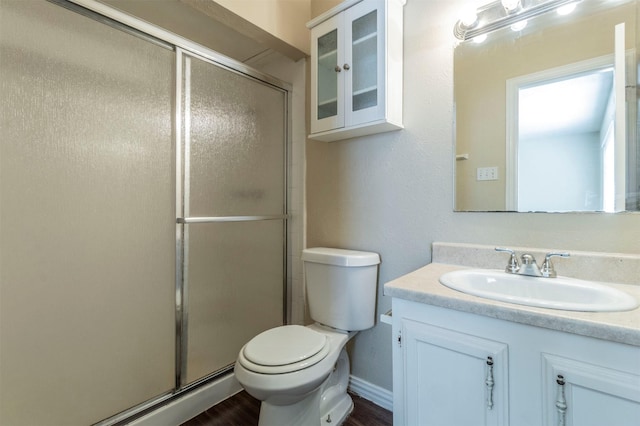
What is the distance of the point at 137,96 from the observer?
1354mm

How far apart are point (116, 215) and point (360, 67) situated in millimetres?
1344

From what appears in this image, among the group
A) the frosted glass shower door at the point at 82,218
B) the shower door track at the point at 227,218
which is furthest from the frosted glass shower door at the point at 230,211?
the frosted glass shower door at the point at 82,218

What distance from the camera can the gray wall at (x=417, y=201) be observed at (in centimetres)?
113

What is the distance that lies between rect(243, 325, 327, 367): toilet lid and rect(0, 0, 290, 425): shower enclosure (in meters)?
0.51

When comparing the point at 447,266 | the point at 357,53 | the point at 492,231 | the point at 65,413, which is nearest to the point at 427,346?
the point at 447,266

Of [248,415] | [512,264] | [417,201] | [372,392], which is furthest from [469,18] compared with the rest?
[248,415]

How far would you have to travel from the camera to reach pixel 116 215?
1300 mm

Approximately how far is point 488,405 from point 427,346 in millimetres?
207

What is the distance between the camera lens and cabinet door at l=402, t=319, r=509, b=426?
812mm

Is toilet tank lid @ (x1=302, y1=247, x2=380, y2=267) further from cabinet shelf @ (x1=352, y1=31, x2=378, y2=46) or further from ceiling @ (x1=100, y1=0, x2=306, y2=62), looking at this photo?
ceiling @ (x1=100, y1=0, x2=306, y2=62)

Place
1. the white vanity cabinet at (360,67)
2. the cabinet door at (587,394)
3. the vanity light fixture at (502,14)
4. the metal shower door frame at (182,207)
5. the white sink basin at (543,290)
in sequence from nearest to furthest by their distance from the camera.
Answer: the cabinet door at (587,394)
the white sink basin at (543,290)
the vanity light fixture at (502,14)
the white vanity cabinet at (360,67)
the metal shower door frame at (182,207)

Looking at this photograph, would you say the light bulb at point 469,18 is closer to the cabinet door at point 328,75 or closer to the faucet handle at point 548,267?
the cabinet door at point 328,75

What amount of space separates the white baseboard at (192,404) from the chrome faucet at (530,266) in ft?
5.15

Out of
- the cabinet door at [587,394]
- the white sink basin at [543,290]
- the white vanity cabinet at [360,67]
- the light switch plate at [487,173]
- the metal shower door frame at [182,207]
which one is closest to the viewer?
the cabinet door at [587,394]
